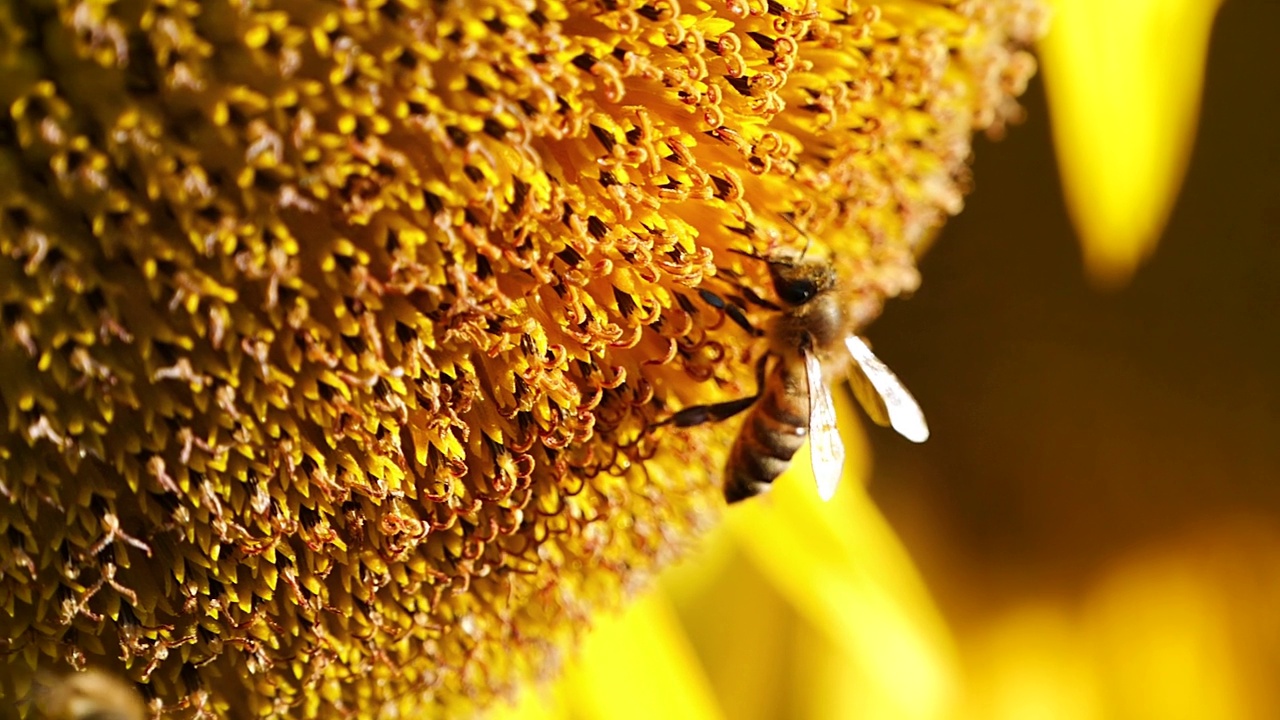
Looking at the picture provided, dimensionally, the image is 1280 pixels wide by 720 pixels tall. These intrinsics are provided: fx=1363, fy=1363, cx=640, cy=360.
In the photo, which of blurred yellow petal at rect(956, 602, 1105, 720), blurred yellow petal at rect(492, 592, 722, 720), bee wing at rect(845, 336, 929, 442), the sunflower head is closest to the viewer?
the sunflower head

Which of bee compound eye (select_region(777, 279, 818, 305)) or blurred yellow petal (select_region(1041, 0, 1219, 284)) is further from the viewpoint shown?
blurred yellow petal (select_region(1041, 0, 1219, 284))

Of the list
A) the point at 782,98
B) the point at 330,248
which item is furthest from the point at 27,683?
the point at 782,98

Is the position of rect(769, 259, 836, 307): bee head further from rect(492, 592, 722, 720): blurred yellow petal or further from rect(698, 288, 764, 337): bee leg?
rect(492, 592, 722, 720): blurred yellow petal

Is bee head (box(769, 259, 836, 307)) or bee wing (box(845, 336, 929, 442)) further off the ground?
bee head (box(769, 259, 836, 307))

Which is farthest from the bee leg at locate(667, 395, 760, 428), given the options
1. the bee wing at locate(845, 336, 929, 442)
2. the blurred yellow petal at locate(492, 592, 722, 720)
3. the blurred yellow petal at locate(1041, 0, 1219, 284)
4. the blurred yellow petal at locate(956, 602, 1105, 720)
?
the blurred yellow petal at locate(956, 602, 1105, 720)

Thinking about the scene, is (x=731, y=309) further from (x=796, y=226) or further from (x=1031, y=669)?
(x=1031, y=669)

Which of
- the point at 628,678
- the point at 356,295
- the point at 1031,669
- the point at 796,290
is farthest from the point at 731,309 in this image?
the point at 1031,669

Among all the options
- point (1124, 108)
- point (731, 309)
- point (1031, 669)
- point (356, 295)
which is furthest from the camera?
point (1031, 669)
